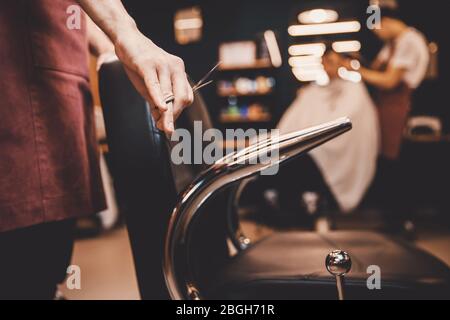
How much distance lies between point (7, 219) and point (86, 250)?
3.03m

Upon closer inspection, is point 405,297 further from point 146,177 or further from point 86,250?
point 86,250

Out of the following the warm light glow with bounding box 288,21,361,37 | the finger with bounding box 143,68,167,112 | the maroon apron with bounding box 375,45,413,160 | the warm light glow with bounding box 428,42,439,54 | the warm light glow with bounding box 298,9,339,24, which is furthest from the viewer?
the warm light glow with bounding box 298,9,339,24

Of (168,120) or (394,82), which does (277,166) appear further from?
(394,82)

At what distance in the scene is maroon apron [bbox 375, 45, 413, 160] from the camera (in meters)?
3.49

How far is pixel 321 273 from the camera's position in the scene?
0.94 meters

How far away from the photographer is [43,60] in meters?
0.84

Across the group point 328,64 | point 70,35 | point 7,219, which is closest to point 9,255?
point 7,219

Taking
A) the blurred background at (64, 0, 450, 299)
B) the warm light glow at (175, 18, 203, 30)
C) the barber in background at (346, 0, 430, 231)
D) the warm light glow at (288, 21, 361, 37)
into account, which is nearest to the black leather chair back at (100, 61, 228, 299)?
the blurred background at (64, 0, 450, 299)

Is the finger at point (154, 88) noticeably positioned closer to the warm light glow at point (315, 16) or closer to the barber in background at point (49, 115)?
the barber in background at point (49, 115)

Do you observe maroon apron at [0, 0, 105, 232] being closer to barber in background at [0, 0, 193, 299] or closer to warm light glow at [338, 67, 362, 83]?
barber in background at [0, 0, 193, 299]

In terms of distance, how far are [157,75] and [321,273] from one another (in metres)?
0.54

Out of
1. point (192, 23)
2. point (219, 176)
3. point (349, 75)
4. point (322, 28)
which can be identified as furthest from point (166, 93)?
point (322, 28)

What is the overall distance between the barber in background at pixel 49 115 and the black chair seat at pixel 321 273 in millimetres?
Answer: 370

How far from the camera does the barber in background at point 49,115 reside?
0.68 m
